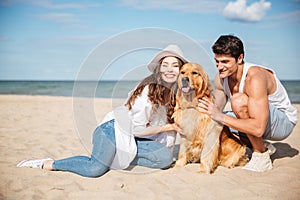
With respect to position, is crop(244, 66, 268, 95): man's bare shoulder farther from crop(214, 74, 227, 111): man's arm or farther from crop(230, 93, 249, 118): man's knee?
crop(214, 74, 227, 111): man's arm

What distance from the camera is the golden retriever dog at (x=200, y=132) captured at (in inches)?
131

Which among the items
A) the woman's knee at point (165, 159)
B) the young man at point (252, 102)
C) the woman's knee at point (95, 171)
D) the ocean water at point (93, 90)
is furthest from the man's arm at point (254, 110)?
the woman's knee at point (95, 171)

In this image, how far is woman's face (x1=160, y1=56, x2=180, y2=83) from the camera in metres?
3.27

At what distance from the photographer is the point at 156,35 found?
3348 millimetres

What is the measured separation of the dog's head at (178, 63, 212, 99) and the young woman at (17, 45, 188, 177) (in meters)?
0.09

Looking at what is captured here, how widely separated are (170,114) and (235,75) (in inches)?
35.8

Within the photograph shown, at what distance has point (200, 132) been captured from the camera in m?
3.42

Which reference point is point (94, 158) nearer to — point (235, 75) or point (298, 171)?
point (235, 75)

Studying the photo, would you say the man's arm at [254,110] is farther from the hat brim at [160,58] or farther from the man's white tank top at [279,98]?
the hat brim at [160,58]

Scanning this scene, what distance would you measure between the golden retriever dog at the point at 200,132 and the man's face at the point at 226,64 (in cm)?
19

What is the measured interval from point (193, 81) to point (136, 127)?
84 centimetres

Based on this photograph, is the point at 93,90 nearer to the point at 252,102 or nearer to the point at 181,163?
the point at 181,163

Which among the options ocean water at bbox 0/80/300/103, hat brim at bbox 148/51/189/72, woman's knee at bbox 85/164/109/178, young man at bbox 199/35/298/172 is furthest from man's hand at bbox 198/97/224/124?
woman's knee at bbox 85/164/109/178

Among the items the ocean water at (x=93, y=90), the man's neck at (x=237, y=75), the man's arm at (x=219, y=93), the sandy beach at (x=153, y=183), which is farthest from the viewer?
the ocean water at (x=93, y=90)
